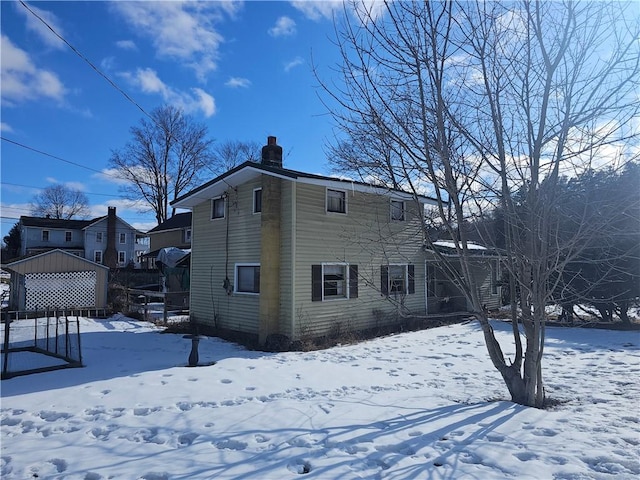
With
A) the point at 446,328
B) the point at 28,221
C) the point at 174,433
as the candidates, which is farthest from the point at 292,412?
the point at 28,221

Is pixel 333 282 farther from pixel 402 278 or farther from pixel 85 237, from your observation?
pixel 85 237

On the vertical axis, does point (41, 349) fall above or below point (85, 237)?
below

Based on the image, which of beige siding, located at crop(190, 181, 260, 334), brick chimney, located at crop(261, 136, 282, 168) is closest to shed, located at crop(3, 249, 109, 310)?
beige siding, located at crop(190, 181, 260, 334)

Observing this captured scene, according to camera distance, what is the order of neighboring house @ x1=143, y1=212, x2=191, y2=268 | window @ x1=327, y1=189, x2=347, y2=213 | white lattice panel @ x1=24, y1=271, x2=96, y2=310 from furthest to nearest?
neighboring house @ x1=143, y1=212, x2=191, y2=268 < white lattice panel @ x1=24, y1=271, x2=96, y2=310 < window @ x1=327, y1=189, x2=347, y2=213

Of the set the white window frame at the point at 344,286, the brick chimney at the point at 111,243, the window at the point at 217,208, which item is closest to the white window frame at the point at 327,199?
the white window frame at the point at 344,286

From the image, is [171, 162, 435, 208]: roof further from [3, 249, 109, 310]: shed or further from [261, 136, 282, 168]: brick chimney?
[3, 249, 109, 310]: shed

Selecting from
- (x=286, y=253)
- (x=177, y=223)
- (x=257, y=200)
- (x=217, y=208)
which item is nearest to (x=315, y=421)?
(x=286, y=253)

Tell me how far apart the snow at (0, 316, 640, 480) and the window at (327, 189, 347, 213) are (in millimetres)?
5025

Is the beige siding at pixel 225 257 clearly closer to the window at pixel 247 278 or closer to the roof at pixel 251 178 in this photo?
the window at pixel 247 278

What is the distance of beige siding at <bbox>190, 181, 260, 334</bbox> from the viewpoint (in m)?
12.0

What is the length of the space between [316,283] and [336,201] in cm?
261

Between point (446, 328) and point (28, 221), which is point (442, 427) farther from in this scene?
point (28, 221)

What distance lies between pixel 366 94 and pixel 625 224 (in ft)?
19.9

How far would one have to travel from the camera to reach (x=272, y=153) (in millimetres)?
12719
